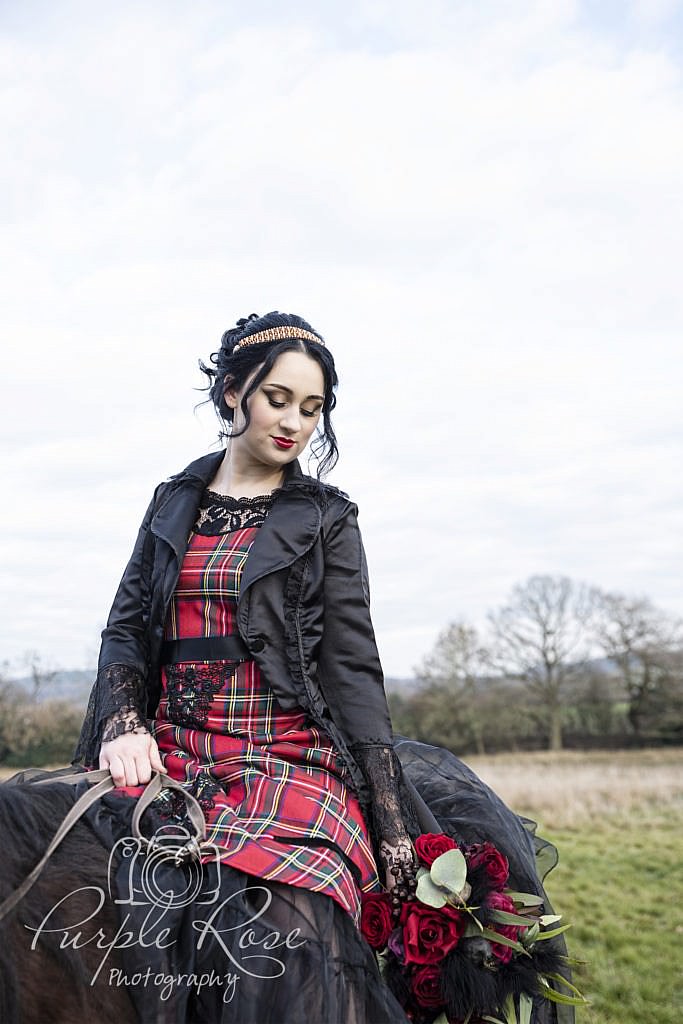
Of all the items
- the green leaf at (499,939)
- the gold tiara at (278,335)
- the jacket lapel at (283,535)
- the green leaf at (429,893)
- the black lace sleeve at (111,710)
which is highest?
the gold tiara at (278,335)

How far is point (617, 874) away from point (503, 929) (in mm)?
6751

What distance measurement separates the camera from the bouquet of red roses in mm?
2602

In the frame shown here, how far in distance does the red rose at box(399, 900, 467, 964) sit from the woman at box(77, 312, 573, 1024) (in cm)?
15

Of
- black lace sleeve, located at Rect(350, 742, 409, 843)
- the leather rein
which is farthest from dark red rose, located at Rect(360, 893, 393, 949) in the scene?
the leather rein

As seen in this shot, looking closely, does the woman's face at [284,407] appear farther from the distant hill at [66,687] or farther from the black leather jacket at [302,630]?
the distant hill at [66,687]

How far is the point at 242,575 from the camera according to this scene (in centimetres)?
317

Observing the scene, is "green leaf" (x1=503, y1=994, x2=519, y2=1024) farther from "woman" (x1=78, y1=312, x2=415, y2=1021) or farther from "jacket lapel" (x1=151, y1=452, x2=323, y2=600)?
"jacket lapel" (x1=151, y1=452, x2=323, y2=600)

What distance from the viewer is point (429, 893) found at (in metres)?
2.74

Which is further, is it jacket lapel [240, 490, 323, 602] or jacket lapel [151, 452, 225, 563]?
jacket lapel [151, 452, 225, 563]

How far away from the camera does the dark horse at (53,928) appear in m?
2.08

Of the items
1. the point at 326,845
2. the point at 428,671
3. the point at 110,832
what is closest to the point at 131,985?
the point at 110,832

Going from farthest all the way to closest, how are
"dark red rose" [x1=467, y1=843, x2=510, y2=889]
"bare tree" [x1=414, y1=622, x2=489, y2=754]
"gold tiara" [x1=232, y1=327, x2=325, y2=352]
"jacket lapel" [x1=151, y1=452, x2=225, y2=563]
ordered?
"bare tree" [x1=414, y1=622, x2=489, y2=754], "gold tiara" [x1=232, y1=327, x2=325, y2=352], "jacket lapel" [x1=151, y1=452, x2=225, y2=563], "dark red rose" [x1=467, y1=843, x2=510, y2=889]

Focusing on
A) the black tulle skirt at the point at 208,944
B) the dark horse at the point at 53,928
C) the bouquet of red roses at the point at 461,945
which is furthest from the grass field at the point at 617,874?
the dark horse at the point at 53,928

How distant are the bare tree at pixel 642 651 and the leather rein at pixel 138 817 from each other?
22.9 meters
